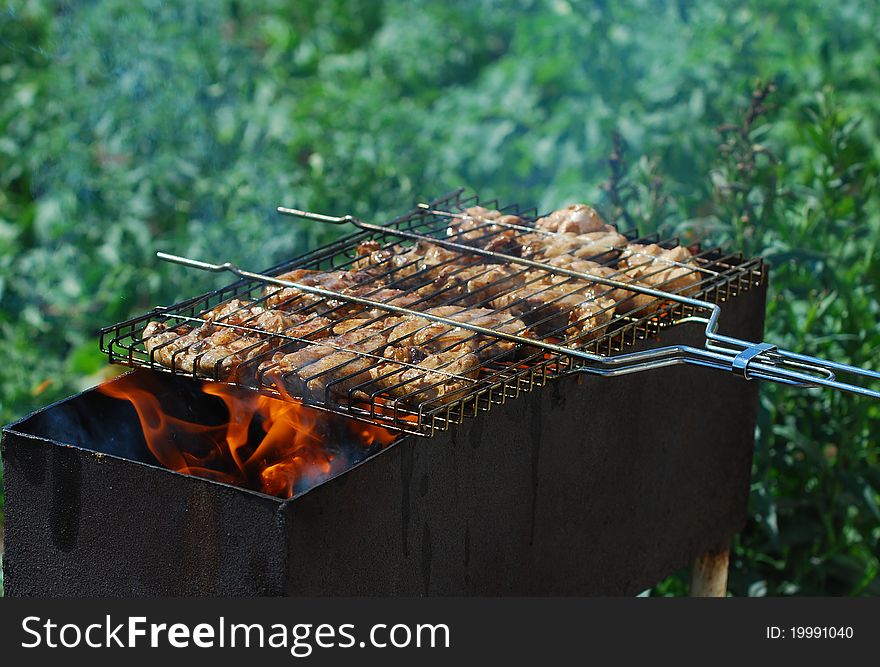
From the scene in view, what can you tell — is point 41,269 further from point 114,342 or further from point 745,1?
point 745,1

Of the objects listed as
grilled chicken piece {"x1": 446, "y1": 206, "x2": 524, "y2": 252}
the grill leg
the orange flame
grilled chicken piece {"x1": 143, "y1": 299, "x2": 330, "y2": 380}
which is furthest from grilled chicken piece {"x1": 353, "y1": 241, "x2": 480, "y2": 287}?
the grill leg

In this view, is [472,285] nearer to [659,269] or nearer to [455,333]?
[455,333]

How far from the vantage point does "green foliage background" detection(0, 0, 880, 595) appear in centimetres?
466

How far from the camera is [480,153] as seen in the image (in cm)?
723

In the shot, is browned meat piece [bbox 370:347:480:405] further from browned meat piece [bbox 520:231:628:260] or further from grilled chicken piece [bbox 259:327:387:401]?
browned meat piece [bbox 520:231:628:260]

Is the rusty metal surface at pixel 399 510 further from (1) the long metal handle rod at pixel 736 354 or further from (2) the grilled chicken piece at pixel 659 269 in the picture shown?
(1) the long metal handle rod at pixel 736 354

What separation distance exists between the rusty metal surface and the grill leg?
527mm

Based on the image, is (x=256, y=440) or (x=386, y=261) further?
(x=386, y=261)

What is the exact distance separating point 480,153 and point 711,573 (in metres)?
3.62

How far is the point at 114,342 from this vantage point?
2.92 metres

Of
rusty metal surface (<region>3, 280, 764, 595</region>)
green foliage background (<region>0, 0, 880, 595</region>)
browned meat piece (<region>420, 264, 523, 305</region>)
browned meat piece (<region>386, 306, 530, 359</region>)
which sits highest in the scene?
green foliage background (<region>0, 0, 880, 595</region>)

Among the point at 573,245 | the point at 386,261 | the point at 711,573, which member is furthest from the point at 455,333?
the point at 711,573

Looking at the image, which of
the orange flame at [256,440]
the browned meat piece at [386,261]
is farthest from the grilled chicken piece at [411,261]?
the orange flame at [256,440]

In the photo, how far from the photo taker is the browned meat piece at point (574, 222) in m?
3.78
